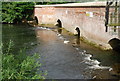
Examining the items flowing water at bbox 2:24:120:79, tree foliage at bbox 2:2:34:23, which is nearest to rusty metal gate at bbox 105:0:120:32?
flowing water at bbox 2:24:120:79

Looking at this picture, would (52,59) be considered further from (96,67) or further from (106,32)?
(106,32)

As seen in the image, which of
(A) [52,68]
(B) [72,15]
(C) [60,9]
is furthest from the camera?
(C) [60,9]

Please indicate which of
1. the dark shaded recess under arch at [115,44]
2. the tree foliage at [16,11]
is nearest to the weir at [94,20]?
the dark shaded recess under arch at [115,44]

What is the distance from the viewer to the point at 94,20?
14.2 meters

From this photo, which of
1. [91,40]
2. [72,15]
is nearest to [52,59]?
[91,40]

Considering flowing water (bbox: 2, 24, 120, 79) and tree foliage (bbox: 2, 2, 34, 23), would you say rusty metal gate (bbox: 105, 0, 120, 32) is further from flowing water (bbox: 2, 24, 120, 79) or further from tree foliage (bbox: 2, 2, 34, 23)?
→ tree foliage (bbox: 2, 2, 34, 23)

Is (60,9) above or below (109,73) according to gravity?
above

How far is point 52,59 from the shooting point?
11062mm

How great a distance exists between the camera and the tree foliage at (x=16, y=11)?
94.9ft

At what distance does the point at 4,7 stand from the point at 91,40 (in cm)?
1899

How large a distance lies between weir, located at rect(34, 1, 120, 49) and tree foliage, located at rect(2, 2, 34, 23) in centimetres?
817

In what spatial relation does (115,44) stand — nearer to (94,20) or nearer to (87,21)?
(94,20)

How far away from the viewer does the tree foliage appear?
1139 inches

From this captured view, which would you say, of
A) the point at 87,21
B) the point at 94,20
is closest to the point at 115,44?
the point at 94,20
